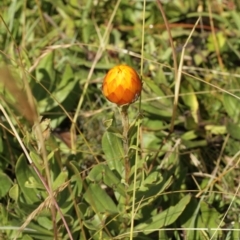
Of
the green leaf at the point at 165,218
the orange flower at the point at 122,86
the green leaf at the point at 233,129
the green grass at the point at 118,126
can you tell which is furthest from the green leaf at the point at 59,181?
the green leaf at the point at 233,129

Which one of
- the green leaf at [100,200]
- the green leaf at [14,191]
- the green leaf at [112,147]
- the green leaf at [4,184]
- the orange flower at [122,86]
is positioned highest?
the orange flower at [122,86]

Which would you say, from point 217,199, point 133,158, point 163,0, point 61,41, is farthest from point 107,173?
point 163,0

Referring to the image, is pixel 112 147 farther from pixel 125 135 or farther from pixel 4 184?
pixel 4 184

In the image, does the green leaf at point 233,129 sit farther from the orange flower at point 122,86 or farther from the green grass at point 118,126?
the orange flower at point 122,86

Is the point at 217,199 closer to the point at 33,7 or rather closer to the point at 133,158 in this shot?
the point at 133,158

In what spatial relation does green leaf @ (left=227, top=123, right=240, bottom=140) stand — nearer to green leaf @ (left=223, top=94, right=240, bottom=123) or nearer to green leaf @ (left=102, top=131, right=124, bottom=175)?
green leaf @ (left=223, top=94, right=240, bottom=123)

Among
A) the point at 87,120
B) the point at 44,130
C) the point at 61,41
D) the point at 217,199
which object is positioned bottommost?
the point at 217,199

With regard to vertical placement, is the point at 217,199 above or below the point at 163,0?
below
